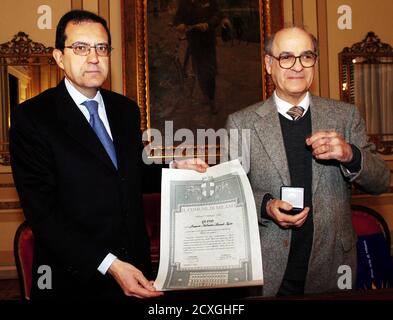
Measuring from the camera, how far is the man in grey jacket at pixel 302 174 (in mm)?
1880

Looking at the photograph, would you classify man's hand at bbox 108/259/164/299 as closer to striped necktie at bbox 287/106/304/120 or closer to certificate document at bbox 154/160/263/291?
certificate document at bbox 154/160/263/291

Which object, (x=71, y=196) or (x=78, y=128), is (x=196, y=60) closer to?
(x=78, y=128)

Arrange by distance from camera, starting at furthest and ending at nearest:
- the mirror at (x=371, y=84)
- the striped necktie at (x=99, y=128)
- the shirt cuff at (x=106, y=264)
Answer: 1. the mirror at (x=371, y=84)
2. the striped necktie at (x=99, y=128)
3. the shirt cuff at (x=106, y=264)

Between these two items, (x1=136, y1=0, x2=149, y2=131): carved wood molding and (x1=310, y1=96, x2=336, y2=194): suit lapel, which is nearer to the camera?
(x1=310, y1=96, x2=336, y2=194): suit lapel

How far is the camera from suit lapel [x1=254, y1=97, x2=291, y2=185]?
1.94m

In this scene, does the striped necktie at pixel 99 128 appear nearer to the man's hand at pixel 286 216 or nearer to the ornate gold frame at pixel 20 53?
the man's hand at pixel 286 216

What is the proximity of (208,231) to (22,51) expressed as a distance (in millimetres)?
5212

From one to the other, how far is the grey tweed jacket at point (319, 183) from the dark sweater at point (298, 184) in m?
0.03

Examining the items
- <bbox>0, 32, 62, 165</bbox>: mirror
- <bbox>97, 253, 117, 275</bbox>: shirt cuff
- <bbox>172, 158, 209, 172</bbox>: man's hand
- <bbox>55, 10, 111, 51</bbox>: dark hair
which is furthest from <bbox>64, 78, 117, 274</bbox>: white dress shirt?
<bbox>0, 32, 62, 165</bbox>: mirror

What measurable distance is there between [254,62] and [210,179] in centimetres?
487

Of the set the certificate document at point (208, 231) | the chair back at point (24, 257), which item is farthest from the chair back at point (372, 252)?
the chair back at point (24, 257)

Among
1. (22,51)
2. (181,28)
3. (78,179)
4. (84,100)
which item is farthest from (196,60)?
(78,179)
